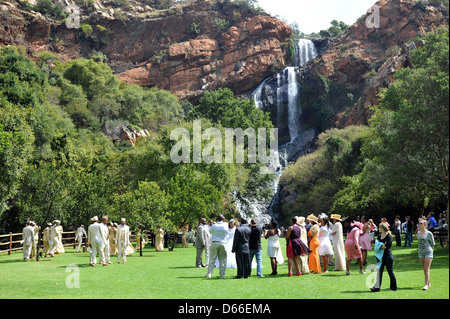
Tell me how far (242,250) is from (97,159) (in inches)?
1263

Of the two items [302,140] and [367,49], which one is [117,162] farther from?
[367,49]

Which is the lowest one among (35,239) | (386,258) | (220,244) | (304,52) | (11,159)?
(386,258)

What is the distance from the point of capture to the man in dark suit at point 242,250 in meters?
13.8

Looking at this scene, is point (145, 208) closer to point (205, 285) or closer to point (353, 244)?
point (353, 244)

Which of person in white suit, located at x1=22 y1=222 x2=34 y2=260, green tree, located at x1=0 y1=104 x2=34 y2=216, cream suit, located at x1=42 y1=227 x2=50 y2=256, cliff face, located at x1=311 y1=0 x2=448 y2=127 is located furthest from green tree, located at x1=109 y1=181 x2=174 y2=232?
cliff face, located at x1=311 y1=0 x2=448 y2=127

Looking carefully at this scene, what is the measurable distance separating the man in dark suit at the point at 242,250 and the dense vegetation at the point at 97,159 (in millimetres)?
11381

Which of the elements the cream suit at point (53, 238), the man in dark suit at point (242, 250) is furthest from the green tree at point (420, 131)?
the cream suit at point (53, 238)

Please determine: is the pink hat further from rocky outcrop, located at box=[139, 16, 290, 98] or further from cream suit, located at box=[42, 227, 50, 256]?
rocky outcrop, located at box=[139, 16, 290, 98]

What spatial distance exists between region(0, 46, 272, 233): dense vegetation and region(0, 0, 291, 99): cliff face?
13.2m

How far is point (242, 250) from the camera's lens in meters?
14.0

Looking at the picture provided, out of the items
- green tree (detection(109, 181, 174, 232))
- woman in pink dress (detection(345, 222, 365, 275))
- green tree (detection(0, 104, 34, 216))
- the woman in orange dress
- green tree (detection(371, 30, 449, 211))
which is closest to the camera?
A: the woman in orange dress

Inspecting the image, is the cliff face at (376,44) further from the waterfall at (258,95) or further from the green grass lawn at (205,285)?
the green grass lawn at (205,285)

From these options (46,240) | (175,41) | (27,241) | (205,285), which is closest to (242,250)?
(205,285)

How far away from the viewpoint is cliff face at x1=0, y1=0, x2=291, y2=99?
7900cm
